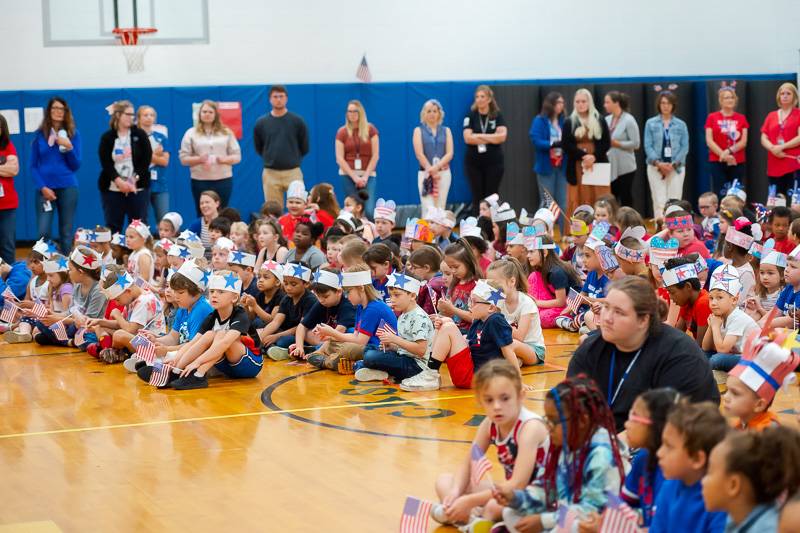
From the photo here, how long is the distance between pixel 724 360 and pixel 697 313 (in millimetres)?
482

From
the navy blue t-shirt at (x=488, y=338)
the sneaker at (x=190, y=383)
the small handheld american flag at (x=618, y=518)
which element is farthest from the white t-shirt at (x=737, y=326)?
the small handheld american flag at (x=618, y=518)

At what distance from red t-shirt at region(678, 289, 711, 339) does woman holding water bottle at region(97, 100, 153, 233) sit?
25.0 ft

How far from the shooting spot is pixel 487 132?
15.7 metres

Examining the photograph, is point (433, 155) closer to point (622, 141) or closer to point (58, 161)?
point (622, 141)

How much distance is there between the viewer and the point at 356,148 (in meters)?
15.0

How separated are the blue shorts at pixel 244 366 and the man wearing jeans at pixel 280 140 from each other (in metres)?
6.44

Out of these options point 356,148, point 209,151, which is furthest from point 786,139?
point 209,151

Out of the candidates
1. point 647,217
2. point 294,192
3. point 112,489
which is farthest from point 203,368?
point 647,217

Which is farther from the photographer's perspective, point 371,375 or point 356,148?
point 356,148

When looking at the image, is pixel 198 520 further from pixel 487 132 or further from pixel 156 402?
pixel 487 132

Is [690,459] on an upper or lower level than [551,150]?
lower

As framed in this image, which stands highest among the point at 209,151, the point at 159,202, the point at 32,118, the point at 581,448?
the point at 32,118

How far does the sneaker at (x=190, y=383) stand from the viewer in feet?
26.7

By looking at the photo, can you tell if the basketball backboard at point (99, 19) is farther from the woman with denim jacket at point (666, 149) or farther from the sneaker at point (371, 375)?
the sneaker at point (371, 375)
